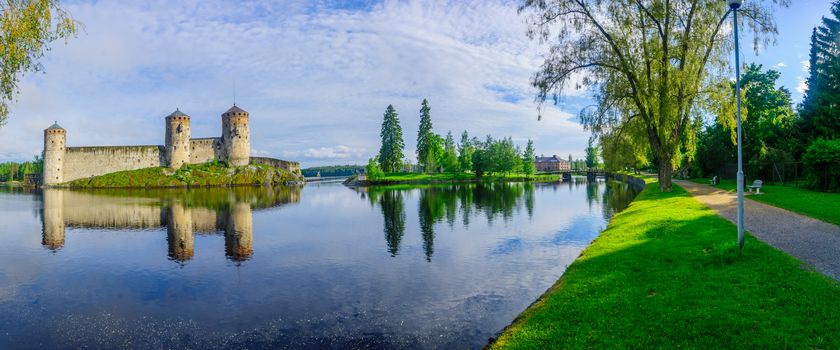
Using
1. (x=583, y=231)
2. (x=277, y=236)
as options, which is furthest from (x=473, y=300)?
(x=277, y=236)

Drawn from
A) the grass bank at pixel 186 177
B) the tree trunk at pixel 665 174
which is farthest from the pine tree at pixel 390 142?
the tree trunk at pixel 665 174

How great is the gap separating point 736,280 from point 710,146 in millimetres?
46301

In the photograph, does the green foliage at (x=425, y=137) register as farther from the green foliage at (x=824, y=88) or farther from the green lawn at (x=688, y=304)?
the green lawn at (x=688, y=304)

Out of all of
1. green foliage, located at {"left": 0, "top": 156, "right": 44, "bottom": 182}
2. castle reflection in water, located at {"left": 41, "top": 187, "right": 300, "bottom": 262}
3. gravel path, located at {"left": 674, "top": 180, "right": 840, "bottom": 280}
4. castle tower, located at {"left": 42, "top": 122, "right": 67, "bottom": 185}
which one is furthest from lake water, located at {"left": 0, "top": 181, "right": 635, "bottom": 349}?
green foliage, located at {"left": 0, "top": 156, "right": 44, "bottom": 182}

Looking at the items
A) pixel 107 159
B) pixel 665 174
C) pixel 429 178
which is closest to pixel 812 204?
pixel 665 174

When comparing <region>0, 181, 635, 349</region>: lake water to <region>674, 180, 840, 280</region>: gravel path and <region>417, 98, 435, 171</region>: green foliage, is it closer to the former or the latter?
<region>674, 180, 840, 280</region>: gravel path

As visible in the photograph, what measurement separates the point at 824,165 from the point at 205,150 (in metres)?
97.5

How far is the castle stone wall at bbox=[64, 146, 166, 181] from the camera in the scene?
89.9 m

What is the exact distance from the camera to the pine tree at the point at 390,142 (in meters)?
100

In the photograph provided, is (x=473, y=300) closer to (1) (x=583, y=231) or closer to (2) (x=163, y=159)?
(1) (x=583, y=231)

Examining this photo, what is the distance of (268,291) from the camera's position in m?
12.9

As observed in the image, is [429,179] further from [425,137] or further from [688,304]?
[688,304]

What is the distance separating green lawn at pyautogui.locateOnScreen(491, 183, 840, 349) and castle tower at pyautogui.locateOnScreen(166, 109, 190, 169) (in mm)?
→ 96500

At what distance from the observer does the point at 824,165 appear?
2733cm
